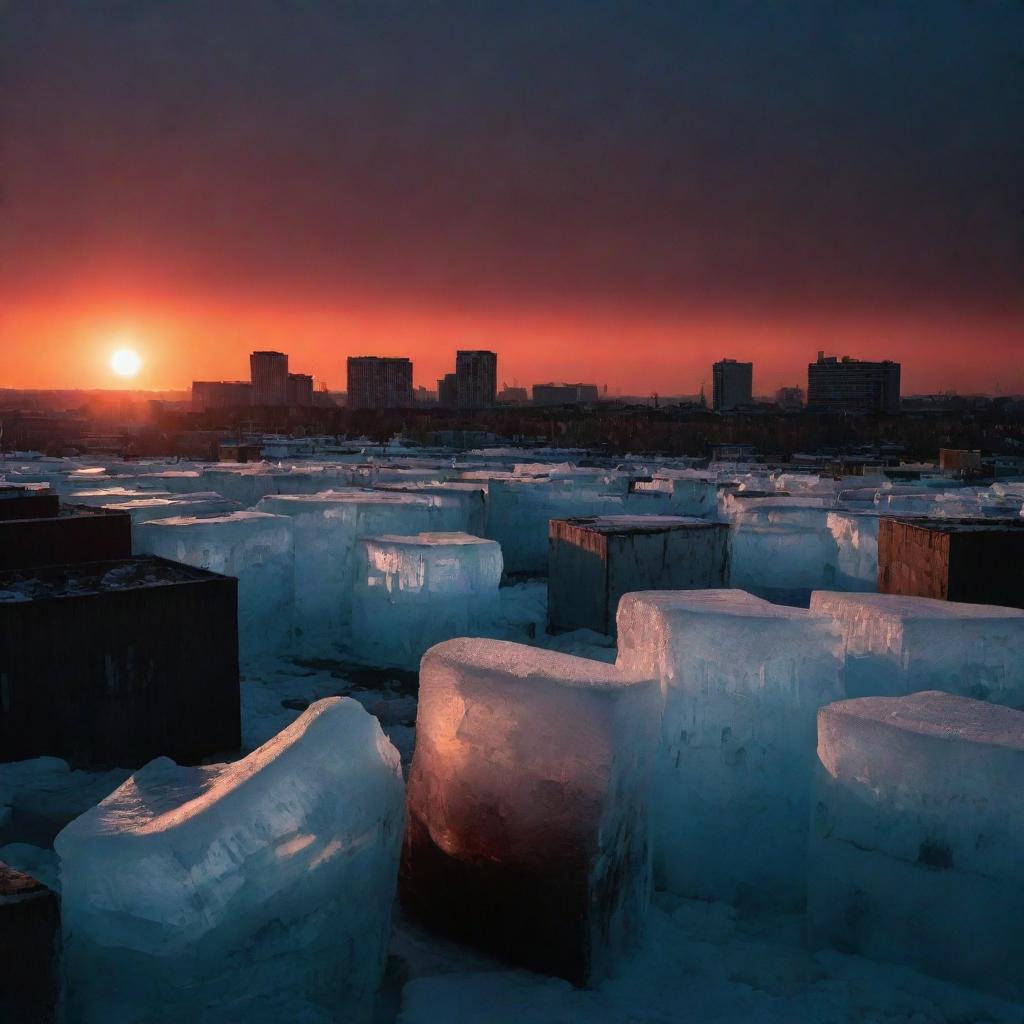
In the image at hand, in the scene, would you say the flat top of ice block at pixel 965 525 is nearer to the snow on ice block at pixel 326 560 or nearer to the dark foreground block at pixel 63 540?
the snow on ice block at pixel 326 560

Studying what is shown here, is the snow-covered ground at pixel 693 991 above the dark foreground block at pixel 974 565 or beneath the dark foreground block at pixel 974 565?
beneath

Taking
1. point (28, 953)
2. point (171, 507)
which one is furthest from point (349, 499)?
point (28, 953)

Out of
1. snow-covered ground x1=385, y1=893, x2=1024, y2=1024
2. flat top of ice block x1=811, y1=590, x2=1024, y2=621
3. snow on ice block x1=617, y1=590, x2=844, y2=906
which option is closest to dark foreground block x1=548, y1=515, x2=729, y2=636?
flat top of ice block x1=811, y1=590, x2=1024, y2=621

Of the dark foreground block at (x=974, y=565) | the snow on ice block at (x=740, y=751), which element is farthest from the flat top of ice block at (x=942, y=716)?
the dark foreground block at (x=974, y=565)

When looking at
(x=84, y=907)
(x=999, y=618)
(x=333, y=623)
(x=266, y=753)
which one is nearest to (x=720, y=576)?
(x=333, y=623)

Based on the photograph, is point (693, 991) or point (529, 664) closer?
point (693, 991)

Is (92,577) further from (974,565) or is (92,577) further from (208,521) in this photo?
(974,565)

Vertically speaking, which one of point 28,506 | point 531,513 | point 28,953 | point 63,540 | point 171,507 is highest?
point 28,506

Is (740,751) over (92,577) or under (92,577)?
under
